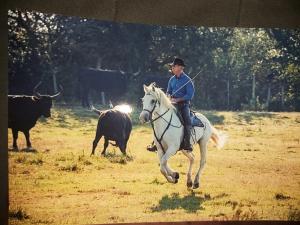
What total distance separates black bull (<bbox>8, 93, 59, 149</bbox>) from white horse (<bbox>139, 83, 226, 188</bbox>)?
1.07 m

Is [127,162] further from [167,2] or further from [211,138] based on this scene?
[167,2]

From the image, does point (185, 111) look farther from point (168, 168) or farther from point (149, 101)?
point (168, 168)

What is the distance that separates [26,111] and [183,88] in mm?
1727

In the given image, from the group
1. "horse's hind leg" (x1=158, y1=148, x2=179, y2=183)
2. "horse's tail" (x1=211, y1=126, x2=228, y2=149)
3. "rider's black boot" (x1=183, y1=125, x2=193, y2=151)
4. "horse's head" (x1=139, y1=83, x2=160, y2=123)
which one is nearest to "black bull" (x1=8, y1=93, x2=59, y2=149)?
"horse's head" (x1=139, y1=83, x2=160, y2=123)

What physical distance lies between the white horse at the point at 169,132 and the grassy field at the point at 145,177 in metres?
0.08

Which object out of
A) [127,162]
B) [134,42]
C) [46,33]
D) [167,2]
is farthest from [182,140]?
[46,33]

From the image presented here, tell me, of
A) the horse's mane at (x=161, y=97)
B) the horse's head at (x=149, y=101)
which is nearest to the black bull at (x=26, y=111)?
the horse's head at (x=149, y=101)

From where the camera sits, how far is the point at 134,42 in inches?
199

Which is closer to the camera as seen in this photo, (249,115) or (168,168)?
(168,168)

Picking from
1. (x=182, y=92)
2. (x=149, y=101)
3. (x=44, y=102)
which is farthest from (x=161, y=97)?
(x=44, y=102)

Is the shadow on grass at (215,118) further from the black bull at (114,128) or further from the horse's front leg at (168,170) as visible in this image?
the black bull at (114,128)

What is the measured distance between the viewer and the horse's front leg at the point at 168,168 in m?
4.98

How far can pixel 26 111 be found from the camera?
15.7 ft

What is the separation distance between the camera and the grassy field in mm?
4723
